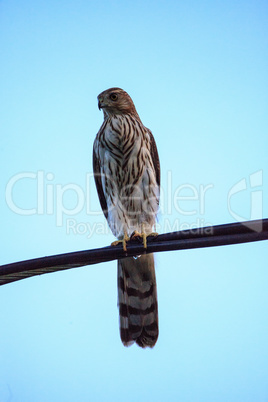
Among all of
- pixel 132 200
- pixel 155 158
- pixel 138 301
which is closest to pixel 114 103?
pixel 155 158

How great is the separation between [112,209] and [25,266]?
2.69 metres

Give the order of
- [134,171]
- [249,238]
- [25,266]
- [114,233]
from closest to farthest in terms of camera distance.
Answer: [249,238], [25,266], [134,171], [114,233]

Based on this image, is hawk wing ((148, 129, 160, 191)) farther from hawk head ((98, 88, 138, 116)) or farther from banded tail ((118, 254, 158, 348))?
banded tail ((118, 254, 158, 348))

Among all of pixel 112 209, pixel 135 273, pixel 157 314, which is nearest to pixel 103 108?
pixel 112 209

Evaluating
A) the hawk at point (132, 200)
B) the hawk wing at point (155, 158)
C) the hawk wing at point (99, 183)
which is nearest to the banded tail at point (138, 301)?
the hawk at point (132, 200)

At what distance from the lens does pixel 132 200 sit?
16.5 feet

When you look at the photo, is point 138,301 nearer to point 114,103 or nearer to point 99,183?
point 99,183

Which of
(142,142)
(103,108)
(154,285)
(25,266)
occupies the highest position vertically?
(103,108)

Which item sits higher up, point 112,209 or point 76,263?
point 112,209

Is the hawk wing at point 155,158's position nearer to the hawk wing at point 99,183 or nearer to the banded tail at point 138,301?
the hawk wing at point 99,183

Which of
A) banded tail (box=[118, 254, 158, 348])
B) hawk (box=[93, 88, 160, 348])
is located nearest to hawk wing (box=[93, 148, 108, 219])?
hawk (box=[93, 88, 160, 348])

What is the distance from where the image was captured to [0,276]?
8.43ft

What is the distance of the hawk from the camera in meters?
4.98

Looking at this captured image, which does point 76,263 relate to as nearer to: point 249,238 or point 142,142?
point 249,238
